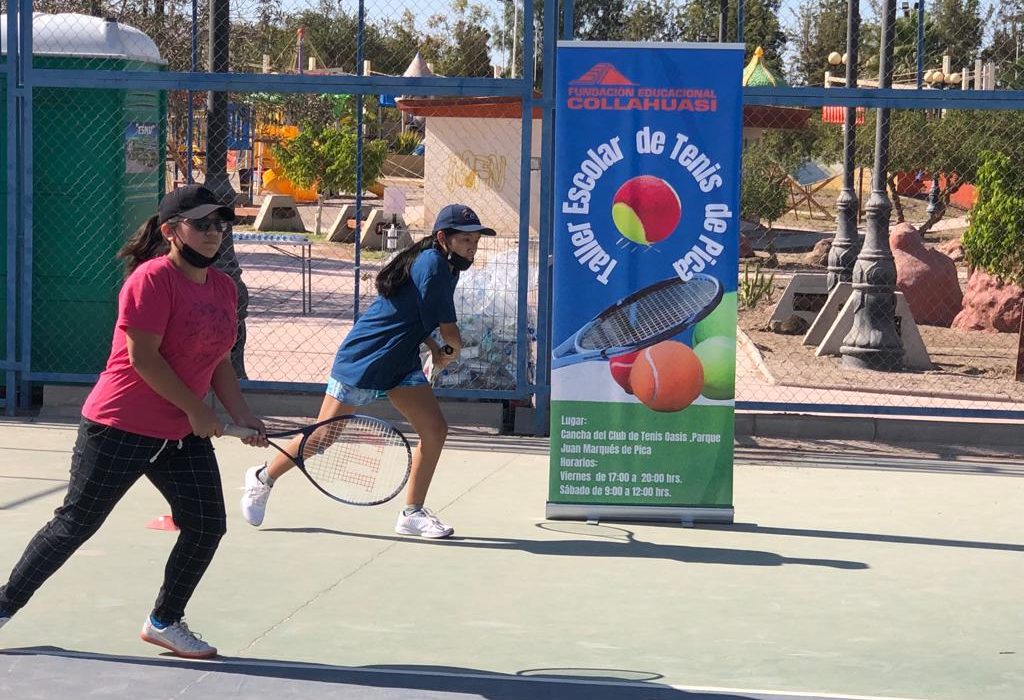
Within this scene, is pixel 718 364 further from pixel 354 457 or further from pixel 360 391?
pixel 354 457

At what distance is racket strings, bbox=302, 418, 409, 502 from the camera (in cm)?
570

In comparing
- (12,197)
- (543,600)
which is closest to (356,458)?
(543,600)

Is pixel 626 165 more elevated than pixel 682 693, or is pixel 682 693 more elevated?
pixel 626 165

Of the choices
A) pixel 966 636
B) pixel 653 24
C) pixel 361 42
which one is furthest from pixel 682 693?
pixel 653 24

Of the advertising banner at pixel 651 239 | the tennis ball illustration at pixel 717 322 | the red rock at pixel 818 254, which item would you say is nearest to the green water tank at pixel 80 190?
the advertising banner at pixel 651 239

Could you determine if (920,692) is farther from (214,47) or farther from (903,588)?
(214,47)

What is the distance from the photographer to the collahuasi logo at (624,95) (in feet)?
23.7

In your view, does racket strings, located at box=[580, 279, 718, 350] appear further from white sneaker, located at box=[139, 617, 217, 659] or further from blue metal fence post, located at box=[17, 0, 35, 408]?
blue metal fence post, located at box=[17, 0, 35, 408]

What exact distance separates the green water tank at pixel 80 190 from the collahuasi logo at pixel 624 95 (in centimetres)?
422

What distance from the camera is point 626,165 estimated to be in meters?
7.29

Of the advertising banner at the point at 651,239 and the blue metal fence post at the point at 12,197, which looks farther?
the blue metal fence post at the point at 12,197

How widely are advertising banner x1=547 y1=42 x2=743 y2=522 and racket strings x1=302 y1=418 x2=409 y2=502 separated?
1.71 meters

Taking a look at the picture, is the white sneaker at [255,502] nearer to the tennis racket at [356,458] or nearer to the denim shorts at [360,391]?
the denim shorts at [360,391]

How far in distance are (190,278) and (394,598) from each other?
1750 millimetres
